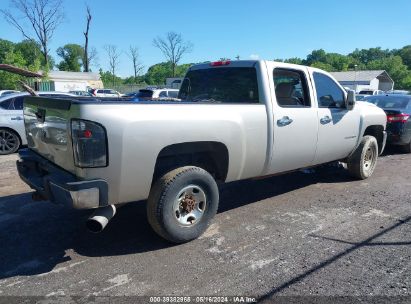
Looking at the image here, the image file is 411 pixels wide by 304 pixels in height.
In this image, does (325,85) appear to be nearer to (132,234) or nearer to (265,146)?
(265,146)

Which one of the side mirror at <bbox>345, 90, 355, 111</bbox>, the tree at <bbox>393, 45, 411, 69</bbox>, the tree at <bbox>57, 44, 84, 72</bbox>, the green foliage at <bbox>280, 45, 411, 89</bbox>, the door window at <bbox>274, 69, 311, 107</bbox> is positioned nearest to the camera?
the door window at <bbox>274, 69, 311, 107</bbox>

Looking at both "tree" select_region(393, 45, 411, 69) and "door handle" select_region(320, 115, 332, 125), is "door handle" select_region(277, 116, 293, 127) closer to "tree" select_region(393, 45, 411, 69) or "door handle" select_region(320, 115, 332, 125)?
"door handle" select_region(320, 115, 332, 125)

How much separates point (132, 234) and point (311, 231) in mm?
2098

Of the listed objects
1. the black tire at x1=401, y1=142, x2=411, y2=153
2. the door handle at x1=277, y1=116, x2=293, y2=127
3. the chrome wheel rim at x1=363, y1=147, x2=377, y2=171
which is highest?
the door handle at x1=277, y1=116, x2=293, y2=127

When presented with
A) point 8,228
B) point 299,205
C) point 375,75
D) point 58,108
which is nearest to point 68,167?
point 58,108

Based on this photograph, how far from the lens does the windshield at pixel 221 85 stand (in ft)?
16.2

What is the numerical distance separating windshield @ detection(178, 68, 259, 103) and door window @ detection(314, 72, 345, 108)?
51.5 inches

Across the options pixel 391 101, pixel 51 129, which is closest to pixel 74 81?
pixel 391 101

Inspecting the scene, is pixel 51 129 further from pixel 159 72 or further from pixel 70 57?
pixel 159 72

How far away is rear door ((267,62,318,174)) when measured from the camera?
4898 millimetres

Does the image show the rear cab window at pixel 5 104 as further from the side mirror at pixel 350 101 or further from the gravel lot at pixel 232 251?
the side mirror at pixel 350 101

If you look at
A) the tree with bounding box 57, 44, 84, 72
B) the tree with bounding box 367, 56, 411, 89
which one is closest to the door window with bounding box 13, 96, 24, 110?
the tree with bounding box 367, 56, 411, 89

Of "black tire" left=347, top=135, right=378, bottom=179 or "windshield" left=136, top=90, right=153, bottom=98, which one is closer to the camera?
"black tire" left=347, top=135, right=378, bottom=179

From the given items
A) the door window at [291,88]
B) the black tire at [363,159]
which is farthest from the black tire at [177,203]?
the black tire at [363,159]
